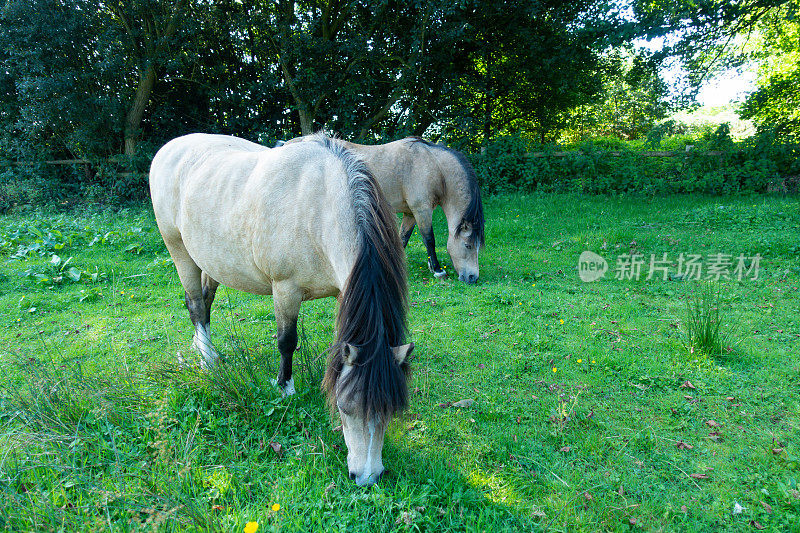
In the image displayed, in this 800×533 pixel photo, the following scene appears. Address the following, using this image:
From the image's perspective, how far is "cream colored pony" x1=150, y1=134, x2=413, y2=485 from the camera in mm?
2268

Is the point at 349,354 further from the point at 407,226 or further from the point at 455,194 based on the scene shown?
the point at 407,226

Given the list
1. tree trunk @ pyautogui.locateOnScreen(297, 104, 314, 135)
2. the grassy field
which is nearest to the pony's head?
the grassy field

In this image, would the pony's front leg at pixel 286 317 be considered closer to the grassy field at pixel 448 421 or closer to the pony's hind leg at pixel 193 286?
the grassy field at pixel 448 421

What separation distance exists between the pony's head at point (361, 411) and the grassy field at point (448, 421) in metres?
0.15

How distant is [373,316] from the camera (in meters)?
2.31

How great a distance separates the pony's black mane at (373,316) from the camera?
221cm

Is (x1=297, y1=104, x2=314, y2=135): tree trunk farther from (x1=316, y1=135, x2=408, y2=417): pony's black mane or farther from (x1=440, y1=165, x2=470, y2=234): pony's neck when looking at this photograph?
(x1=316, y1=135, x2=408, y2=417): pony's black mane

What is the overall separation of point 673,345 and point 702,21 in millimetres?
10246

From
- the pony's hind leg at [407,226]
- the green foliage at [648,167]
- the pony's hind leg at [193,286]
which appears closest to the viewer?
the pony's hind leg at [193,286]

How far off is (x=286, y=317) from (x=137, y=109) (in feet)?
39.8

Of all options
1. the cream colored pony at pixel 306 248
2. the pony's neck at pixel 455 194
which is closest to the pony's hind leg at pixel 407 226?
the pony's neck at pixel 455 194

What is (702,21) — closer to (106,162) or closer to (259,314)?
(259,314)

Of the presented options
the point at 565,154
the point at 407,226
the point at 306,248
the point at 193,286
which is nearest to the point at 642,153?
the point at 565,154

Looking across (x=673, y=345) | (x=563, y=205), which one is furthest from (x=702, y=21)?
(x=673, y=345)
